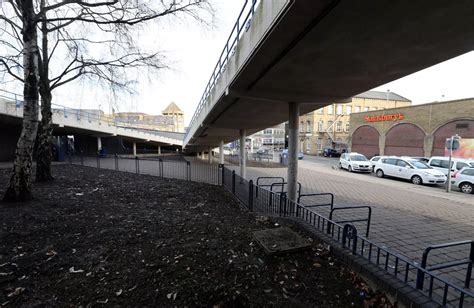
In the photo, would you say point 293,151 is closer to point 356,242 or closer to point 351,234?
point 351,234

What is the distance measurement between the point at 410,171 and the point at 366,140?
21.7 m

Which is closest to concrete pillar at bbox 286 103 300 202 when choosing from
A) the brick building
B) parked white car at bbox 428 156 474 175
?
parked white car at bbox 428 156 474 175

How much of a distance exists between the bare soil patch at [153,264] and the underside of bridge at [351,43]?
384 centimetres

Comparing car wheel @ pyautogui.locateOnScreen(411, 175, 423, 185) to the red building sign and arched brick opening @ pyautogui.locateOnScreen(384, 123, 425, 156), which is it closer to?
arched brick opening @ pyautogui.locateOnScreen(384, 123, 425, 156)

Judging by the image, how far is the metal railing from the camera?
2.82 meters

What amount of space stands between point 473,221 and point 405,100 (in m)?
69.2

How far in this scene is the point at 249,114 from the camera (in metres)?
11.4

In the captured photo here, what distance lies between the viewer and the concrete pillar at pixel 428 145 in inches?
1001

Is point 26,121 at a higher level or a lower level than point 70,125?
lower

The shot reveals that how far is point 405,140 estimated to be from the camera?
28.5m

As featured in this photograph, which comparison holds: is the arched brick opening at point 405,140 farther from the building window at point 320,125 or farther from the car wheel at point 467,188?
the building window at point 320,125

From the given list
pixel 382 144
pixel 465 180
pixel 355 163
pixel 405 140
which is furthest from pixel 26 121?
pixel 382 144

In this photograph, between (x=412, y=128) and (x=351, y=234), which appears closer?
(x=351, y=234)

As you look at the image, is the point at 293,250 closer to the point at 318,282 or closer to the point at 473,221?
the point at 318,282
